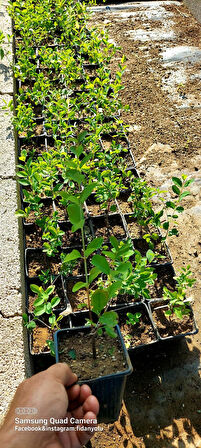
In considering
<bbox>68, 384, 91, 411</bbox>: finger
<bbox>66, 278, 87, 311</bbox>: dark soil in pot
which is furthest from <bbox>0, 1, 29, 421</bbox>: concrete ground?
<bbox>68, 384, 91, 411</bbox>: finger

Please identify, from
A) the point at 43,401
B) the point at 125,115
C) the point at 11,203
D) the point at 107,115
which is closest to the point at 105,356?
the point at 43,401

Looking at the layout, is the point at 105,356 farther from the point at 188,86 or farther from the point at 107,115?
the point at 188,86

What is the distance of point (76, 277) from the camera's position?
247 centimetres

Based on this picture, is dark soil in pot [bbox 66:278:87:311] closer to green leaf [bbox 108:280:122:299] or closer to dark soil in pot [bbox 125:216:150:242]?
dark soil in pot [bbox 125:216:150:242]

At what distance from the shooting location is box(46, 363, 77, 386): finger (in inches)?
58.6

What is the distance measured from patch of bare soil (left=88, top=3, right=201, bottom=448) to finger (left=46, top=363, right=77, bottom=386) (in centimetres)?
77

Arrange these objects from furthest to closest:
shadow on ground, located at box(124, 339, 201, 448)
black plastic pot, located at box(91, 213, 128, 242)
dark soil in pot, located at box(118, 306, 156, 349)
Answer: black plastic pot, located at box(91, 213, 128, 242) < dark soil in pot, located at box(118, 306, 156, 349) < shadow on ground, located at box(124, 339, 201, 448)

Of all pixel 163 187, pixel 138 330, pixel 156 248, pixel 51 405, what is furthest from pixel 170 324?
pixel 163 187

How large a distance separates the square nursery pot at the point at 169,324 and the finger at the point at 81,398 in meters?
0.80

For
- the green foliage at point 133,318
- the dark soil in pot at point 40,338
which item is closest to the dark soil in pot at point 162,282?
the green foliage at point 133,318

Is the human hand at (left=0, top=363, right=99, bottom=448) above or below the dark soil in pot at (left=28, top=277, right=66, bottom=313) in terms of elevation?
above

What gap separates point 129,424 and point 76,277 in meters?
0.89

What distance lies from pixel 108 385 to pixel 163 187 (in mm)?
1897

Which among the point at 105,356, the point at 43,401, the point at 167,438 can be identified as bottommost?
the point at 167,438
